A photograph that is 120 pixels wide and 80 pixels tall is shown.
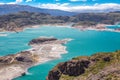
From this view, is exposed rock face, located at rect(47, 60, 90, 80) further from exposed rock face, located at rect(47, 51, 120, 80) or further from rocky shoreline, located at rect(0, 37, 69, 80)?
rocky shoreline, located at rect(0, 37, 69, 80)

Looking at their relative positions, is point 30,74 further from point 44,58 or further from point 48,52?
point 48,52

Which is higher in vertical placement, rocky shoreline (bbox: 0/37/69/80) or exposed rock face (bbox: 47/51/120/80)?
exposed rock face (bbox: 47/51/120/80)

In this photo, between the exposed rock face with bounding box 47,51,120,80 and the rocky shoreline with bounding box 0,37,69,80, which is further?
the rocky shoreline with bounding box 0,37,69,80

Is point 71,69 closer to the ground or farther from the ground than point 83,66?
closer to the ground

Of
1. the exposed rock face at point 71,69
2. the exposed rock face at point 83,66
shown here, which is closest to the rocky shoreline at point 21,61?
the exposed rock face at point 71,69

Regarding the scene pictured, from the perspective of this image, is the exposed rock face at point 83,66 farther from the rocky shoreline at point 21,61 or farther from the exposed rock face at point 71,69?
the rocky shoreline at point 21,61

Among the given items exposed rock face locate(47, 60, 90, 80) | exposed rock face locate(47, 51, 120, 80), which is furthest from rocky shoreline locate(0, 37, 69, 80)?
exposed rock face locate(47, 51, 120, 80)

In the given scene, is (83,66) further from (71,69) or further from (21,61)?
(21,61)

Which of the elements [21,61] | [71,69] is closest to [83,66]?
[71,69]

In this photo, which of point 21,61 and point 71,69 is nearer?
point 71,69

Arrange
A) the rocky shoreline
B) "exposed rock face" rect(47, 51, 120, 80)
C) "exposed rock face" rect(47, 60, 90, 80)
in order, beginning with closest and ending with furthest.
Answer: "exposed rock face" rect(47, 51, 120, 80) < "exposed rock face" rect(47, 60, 90, 80) < the rocky shoreline

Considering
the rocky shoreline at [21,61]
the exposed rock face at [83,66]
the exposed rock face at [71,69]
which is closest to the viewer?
the exposed rock face at [83,66]
